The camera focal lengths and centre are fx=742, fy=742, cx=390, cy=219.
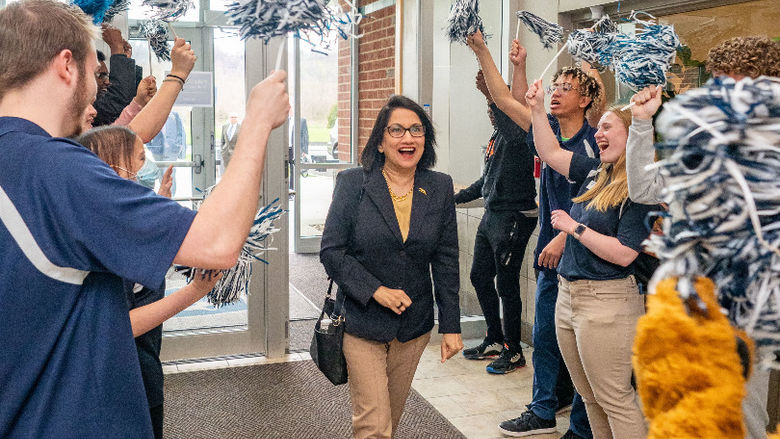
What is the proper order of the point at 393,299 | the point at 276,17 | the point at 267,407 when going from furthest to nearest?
the point at 267,407 < the point at 393,299 < the point at 276,17

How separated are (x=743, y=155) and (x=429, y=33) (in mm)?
4468

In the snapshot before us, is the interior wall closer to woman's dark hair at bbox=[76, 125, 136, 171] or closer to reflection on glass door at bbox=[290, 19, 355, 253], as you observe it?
reflection on glass door at bbox=[290, 19, 355, 253]

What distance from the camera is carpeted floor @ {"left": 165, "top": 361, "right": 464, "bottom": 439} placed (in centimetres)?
368

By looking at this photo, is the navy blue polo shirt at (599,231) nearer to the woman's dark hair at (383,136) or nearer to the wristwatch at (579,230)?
the wristwatch at (579,230)

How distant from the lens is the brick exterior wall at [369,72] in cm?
Answer: 692

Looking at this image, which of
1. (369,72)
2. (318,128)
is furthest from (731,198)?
(318,128)

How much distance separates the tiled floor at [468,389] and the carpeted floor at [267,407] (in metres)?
0.10

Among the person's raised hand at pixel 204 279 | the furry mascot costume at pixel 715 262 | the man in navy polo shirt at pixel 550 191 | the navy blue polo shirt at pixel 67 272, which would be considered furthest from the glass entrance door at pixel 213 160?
the furry mascot costume at pixel 715 262

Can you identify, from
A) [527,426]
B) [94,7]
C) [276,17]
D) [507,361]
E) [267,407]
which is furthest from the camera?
[507,361]

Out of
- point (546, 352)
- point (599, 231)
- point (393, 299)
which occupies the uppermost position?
point (599, 231)

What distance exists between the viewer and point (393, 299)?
2.61 m

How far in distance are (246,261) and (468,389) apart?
2.70 m

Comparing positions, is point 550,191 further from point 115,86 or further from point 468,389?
point 115,86

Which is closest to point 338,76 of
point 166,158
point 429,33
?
point 429,33
